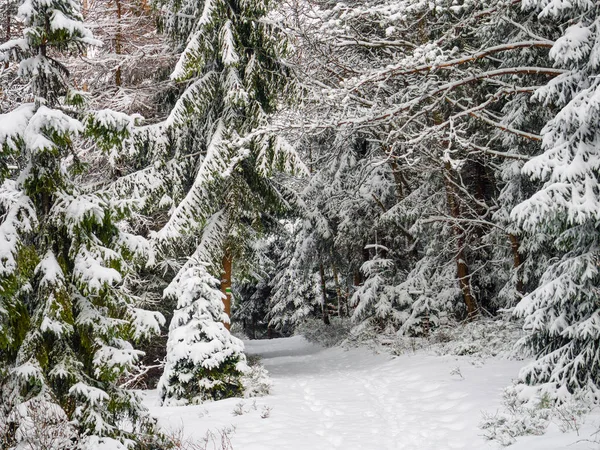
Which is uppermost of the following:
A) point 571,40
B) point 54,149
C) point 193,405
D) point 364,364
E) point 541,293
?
point 571,40

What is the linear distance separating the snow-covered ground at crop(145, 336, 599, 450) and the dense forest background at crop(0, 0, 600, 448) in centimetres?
98

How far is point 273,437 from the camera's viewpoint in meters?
6.87

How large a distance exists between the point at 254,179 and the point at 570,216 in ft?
29.9

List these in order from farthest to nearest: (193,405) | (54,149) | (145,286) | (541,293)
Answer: (145,286), (193,405), (541,293), (54,149)

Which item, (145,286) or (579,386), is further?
(145,286)

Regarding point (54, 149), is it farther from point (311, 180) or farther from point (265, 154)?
point (311, 180)

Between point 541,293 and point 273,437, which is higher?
point 541,293

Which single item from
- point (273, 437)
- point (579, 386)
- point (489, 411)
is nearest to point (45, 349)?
point (273, 437)

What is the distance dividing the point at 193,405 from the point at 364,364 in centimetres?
651

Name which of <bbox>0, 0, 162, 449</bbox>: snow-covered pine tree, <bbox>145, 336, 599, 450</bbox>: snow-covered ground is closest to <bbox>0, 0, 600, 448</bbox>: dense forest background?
<bbox>0, 0, 162, 449</bbox>: snow-covered pine tree

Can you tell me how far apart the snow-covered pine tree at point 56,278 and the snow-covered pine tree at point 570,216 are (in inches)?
198

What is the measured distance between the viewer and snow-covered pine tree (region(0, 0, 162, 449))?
5375 mm

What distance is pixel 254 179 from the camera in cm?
1370

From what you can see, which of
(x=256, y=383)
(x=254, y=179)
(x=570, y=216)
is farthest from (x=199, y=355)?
(x=570, y=216)
